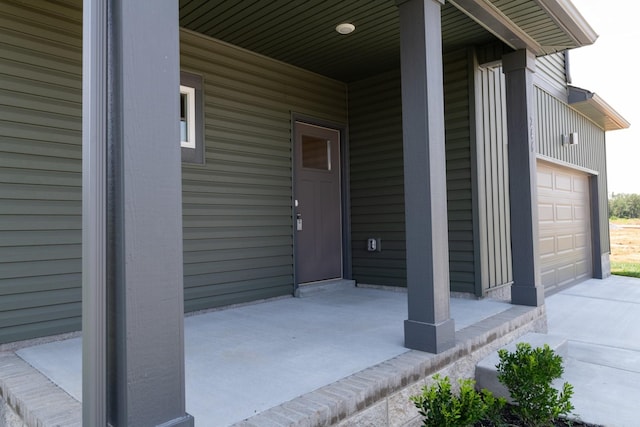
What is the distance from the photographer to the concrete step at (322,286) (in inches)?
183

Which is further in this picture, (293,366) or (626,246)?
(626,246)

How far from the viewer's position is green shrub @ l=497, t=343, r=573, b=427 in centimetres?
219

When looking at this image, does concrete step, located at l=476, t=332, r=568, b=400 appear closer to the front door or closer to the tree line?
the front door

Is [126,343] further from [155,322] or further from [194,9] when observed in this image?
[194,9]

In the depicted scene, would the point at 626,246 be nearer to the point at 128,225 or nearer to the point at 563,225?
the point at 563,225

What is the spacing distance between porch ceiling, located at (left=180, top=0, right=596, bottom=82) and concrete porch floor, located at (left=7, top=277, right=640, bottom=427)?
2.47 meters

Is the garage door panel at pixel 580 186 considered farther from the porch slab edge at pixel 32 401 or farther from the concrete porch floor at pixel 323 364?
the porch slab edge at pixel 32 401

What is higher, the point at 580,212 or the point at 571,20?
the point at 571,20

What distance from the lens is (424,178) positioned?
2.68 metres

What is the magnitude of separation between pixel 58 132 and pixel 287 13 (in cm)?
203

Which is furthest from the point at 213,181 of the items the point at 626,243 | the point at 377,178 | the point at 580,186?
the point at 626,243

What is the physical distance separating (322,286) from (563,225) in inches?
177

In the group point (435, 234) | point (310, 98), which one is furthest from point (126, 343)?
point (310, 98)

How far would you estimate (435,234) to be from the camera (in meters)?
2.68
